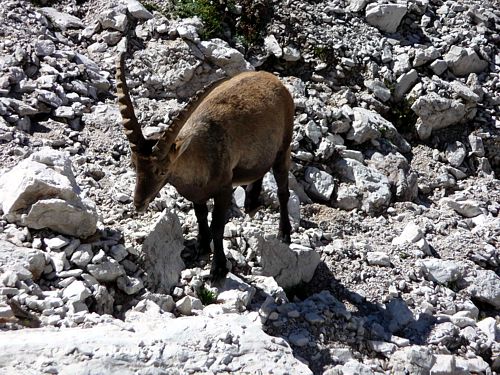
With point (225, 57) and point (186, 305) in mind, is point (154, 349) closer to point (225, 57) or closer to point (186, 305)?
point (186, 305)

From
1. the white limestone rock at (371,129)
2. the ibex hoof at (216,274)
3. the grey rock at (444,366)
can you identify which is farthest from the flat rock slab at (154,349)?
the white limestone rock at (371,129)

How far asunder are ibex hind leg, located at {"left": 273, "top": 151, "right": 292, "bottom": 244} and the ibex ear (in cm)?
230

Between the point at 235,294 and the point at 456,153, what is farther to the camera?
the point at 456,153

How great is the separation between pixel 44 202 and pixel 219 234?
6.79ft

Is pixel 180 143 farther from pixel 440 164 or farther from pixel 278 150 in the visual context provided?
pixel 440 164

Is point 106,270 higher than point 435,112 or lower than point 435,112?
higher

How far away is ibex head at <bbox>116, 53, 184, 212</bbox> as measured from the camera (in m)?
6.89

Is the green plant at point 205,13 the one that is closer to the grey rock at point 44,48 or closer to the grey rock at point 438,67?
the grey rock at point 44,48

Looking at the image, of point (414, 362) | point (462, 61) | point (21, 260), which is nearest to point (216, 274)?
point (21, 260)

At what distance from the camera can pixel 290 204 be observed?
10.1 metres

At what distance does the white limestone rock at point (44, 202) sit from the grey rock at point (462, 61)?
895 cm

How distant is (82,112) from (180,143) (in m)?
3.50

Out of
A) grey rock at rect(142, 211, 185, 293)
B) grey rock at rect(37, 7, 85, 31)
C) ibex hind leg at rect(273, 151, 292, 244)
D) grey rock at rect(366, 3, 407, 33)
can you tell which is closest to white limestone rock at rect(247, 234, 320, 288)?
ibex hind leg at rect(273, 151, 292, 244)

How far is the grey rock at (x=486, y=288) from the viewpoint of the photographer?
363 inches
